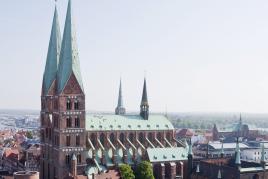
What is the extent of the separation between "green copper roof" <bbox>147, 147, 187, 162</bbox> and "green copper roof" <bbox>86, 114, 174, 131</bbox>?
8660 mm

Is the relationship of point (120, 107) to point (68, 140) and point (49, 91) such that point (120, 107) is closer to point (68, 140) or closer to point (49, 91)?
point (49, 91)

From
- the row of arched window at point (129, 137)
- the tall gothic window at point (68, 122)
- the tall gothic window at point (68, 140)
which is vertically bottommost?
the row of arched window at point (129, 137)

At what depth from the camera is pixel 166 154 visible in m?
98.9

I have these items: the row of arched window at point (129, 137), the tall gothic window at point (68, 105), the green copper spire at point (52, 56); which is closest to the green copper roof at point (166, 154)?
the row of arched window at point (129, 137)

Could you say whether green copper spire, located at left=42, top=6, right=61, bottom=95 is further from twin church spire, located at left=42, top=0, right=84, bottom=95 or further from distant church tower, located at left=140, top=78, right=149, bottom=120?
distant church tower, located at left=140, top=78, right=149, bottom=120

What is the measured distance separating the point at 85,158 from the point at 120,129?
1631cm

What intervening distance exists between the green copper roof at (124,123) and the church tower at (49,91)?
9601 mm

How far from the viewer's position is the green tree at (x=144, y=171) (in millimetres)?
91250

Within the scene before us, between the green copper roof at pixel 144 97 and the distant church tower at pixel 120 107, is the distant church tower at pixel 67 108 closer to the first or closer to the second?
the green copper roof at pixel 144 97

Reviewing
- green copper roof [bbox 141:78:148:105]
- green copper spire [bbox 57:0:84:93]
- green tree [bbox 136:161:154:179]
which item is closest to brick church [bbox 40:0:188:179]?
green copper spire [bbox 57:0:84:93]

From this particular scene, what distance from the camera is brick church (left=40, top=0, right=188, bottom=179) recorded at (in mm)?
85938

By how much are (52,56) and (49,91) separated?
284 inches

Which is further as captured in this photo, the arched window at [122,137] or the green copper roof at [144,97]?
the green copper roof at [144,97]

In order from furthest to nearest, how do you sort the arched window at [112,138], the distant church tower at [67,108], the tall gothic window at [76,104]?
the arched window at [112,138]
the tall gothic window at [76,104]
the distant church tower at [67,108]
